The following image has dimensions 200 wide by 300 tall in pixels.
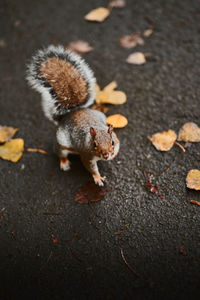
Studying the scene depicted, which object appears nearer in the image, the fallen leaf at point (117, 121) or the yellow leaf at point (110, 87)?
the fallen leaf at point (117, 121)

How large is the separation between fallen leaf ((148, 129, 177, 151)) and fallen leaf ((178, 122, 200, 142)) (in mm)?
40

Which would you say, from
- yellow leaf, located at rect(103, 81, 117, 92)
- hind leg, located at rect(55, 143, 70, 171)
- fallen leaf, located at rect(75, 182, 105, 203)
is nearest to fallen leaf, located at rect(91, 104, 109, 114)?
yellow leaf, located at rect(103, 81, 117, 92)

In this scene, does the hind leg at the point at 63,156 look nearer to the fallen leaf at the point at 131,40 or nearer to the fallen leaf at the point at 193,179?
the fallen leaf at the point at 193,179

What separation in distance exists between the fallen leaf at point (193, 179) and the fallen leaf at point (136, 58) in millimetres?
916

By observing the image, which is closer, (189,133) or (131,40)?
(189,133)

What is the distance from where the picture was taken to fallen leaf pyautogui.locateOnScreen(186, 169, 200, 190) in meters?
1.26

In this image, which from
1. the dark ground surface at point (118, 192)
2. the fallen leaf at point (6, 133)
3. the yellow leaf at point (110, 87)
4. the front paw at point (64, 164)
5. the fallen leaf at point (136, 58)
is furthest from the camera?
the fallen leaf at point (136, 58)

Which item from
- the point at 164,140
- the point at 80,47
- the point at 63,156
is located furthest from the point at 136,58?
the point at 63,156

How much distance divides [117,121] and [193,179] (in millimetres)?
524

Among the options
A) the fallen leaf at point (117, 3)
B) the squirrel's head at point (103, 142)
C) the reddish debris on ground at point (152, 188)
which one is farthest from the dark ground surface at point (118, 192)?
the squirrel's head at point (103, 142)

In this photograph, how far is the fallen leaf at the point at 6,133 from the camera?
155cm

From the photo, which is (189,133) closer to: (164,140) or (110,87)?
(164,140)

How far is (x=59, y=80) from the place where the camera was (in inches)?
50.3

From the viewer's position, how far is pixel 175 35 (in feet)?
6.43
